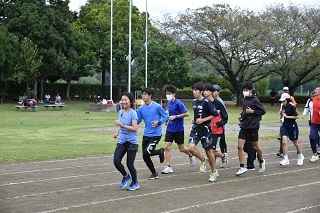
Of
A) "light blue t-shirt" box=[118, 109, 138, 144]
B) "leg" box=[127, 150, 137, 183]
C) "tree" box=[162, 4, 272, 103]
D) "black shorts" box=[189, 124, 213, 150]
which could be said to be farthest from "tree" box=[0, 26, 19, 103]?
"leg" box=[127, 150, 137, 183]

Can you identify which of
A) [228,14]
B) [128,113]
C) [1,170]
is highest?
[228,14]

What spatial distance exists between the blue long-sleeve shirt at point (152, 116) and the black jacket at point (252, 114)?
5.58ft

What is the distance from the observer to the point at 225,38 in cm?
5100

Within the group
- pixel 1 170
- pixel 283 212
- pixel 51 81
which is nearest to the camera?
pixel 283 212

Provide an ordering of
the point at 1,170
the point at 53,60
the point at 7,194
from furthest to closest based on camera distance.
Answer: the point at 53,60
the point at 1,170
the point at 7,194

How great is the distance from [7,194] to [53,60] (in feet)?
139

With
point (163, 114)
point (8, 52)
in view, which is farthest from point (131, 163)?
point (8, 52)

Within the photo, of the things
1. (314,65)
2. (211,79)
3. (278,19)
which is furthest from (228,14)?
(211,79)

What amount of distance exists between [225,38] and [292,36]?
5.90 metres

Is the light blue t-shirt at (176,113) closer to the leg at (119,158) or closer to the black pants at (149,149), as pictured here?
the black pants at (149,149)

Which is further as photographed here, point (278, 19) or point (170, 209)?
A: point (278, 19)

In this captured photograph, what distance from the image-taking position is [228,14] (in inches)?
2015

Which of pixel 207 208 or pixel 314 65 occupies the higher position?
pixel 314 65

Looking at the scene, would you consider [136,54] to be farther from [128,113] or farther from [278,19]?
[128,113]
